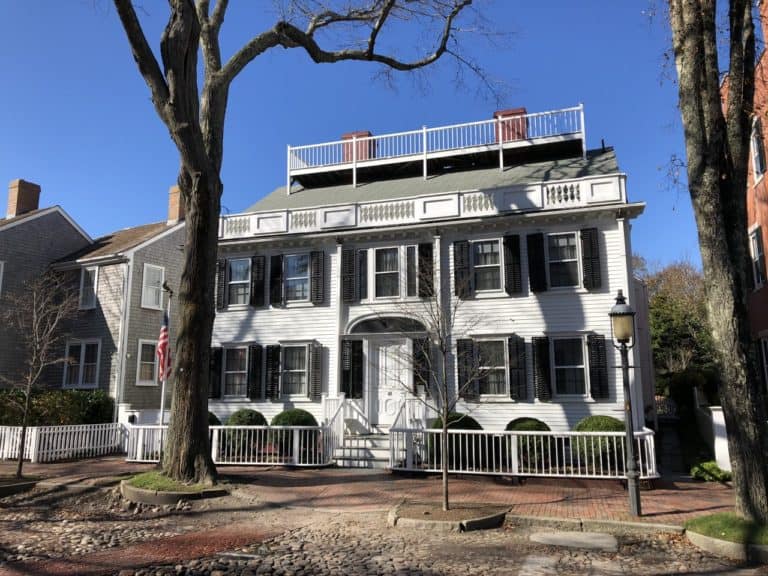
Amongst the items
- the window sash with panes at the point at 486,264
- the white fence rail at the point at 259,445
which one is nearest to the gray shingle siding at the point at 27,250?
the white fence rail at the point at 259,445

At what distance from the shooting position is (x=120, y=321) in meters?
20.2

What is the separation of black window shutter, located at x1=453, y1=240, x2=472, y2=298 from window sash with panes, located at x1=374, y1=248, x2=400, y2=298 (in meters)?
1.67

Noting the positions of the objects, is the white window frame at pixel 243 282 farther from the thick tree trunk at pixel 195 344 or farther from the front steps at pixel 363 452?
the thick tree trunk at pixel 195 344

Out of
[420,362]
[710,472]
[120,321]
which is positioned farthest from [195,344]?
[120,321]

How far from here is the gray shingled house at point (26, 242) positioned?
817 inches

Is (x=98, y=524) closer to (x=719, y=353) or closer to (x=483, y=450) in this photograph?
(x=483, y=450)

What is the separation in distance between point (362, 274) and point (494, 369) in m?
4.67

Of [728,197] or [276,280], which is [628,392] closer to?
[728,197]

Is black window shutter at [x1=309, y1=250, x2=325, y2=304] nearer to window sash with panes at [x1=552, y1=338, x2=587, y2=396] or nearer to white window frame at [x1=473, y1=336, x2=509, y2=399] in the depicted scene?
white window frame at [x1=473, y1=336, x2=509, y2=399]

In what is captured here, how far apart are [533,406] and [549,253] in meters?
3.98

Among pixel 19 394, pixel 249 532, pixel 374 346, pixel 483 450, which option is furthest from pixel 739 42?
pixel 19 394

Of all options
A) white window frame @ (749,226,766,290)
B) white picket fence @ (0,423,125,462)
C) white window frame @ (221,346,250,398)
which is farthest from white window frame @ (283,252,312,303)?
white window frame @ (749,226,766,290)

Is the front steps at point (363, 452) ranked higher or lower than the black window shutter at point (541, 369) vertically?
lower

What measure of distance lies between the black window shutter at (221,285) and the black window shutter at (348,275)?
13.0 feet
